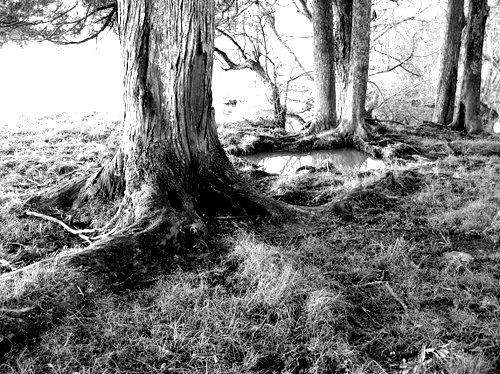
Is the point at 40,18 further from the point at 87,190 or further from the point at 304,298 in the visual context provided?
the point at 304,298

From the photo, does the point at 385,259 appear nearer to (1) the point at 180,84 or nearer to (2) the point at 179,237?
(2) the point at 179,237

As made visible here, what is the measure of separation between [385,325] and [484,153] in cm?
638

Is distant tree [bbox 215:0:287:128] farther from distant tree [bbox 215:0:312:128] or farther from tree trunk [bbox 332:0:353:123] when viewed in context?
tree trunk [bbox 332:0:353:123]

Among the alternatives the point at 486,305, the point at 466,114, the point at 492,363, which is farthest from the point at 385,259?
the point at 466,114

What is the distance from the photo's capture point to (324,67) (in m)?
9.91

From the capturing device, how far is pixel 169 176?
399 centimetres

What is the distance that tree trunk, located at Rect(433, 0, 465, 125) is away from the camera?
11328 millimetres

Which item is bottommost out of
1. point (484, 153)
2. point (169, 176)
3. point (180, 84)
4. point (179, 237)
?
point (484, 153)

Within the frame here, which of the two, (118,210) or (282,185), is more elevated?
(118,210)

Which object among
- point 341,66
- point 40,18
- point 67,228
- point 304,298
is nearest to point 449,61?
point 341,66

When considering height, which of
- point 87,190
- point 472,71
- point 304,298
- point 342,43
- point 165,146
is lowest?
point 304,298

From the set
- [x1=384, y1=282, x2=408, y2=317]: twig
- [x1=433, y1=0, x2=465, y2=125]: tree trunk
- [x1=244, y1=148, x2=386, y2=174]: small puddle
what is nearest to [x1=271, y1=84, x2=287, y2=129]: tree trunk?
[x1=244, y1=148, x2=386, y2=174]: small puddle

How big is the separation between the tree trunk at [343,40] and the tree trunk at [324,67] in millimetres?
151

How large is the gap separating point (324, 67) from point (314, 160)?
9.58 ft
